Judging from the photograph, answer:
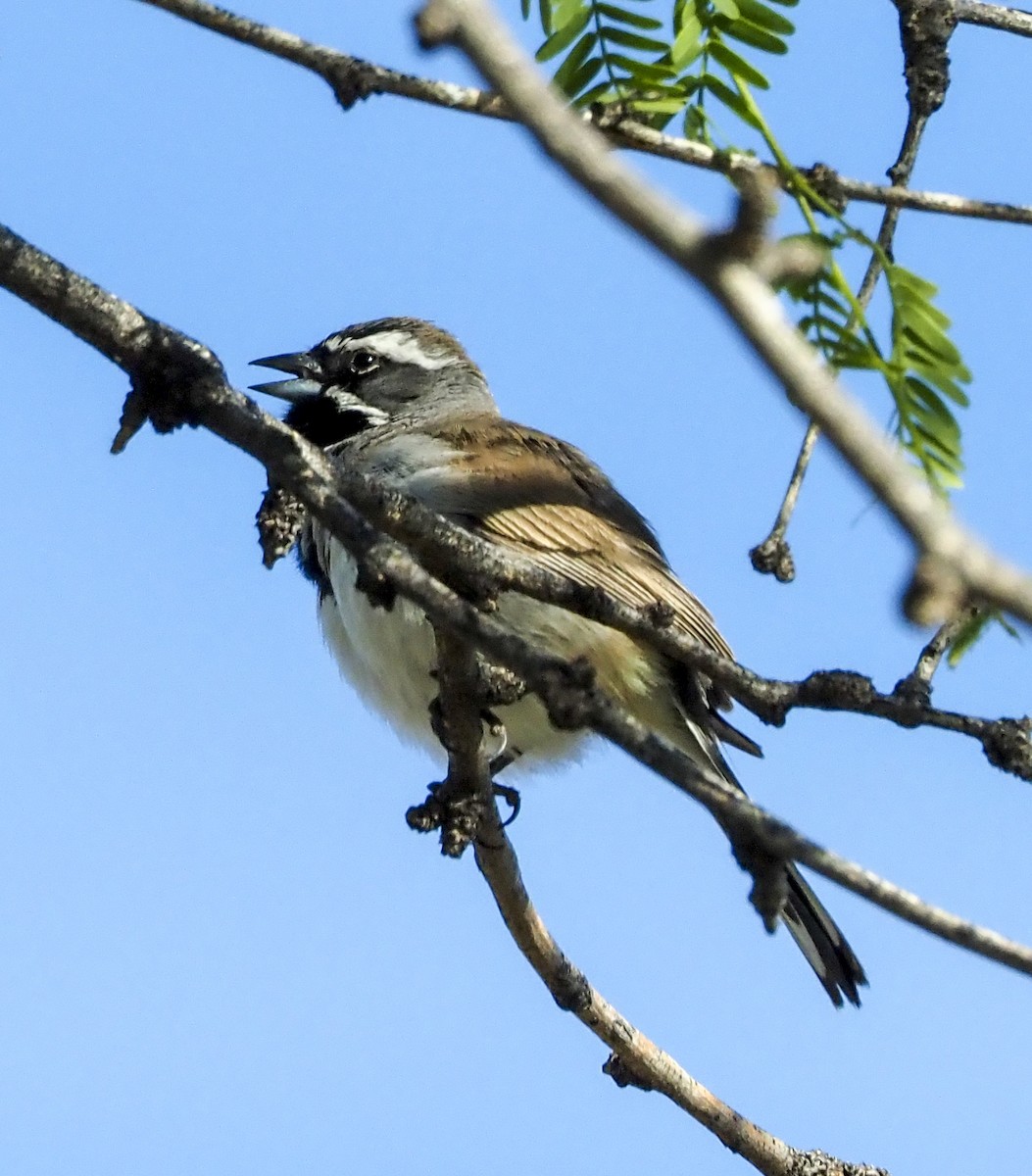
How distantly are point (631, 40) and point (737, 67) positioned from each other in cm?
25

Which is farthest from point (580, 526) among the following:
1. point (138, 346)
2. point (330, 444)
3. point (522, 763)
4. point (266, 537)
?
point (138, 346)

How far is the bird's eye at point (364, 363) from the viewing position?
862cm

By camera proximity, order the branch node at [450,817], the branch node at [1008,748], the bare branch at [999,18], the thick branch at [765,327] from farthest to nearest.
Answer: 1. the bare branch at [999,18]
2. the branch node at [450,817]
3. the branch node at [1008,748]
4. the thick branch at [765,327]

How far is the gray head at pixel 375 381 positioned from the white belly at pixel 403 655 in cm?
148

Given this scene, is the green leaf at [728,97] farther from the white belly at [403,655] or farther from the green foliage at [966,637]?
the white belly at [403,655]

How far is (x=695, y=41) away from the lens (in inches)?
155

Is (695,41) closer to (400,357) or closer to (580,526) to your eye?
(580,526)

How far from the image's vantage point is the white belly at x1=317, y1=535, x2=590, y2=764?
649cm

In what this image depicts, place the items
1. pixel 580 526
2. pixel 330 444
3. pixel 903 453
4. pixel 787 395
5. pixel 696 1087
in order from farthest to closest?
1. pixel 330 444
2. pixel 580 526
3. pixel 696 1087
4. pixel 903 453
5. pixel 787 395

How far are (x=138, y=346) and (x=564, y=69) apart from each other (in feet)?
3.75

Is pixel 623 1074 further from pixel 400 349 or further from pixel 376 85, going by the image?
pixel 400 349

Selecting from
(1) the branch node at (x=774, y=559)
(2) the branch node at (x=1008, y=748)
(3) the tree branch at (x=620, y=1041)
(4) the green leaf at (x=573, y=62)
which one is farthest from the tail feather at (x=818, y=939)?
(4) the green leaf at (x=573, y=62)

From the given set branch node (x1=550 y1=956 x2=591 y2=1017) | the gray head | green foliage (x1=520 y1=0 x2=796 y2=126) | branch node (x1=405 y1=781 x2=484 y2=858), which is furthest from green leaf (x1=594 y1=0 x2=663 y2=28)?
the gray head

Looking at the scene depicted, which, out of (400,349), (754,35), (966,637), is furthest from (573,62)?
(400,349)
